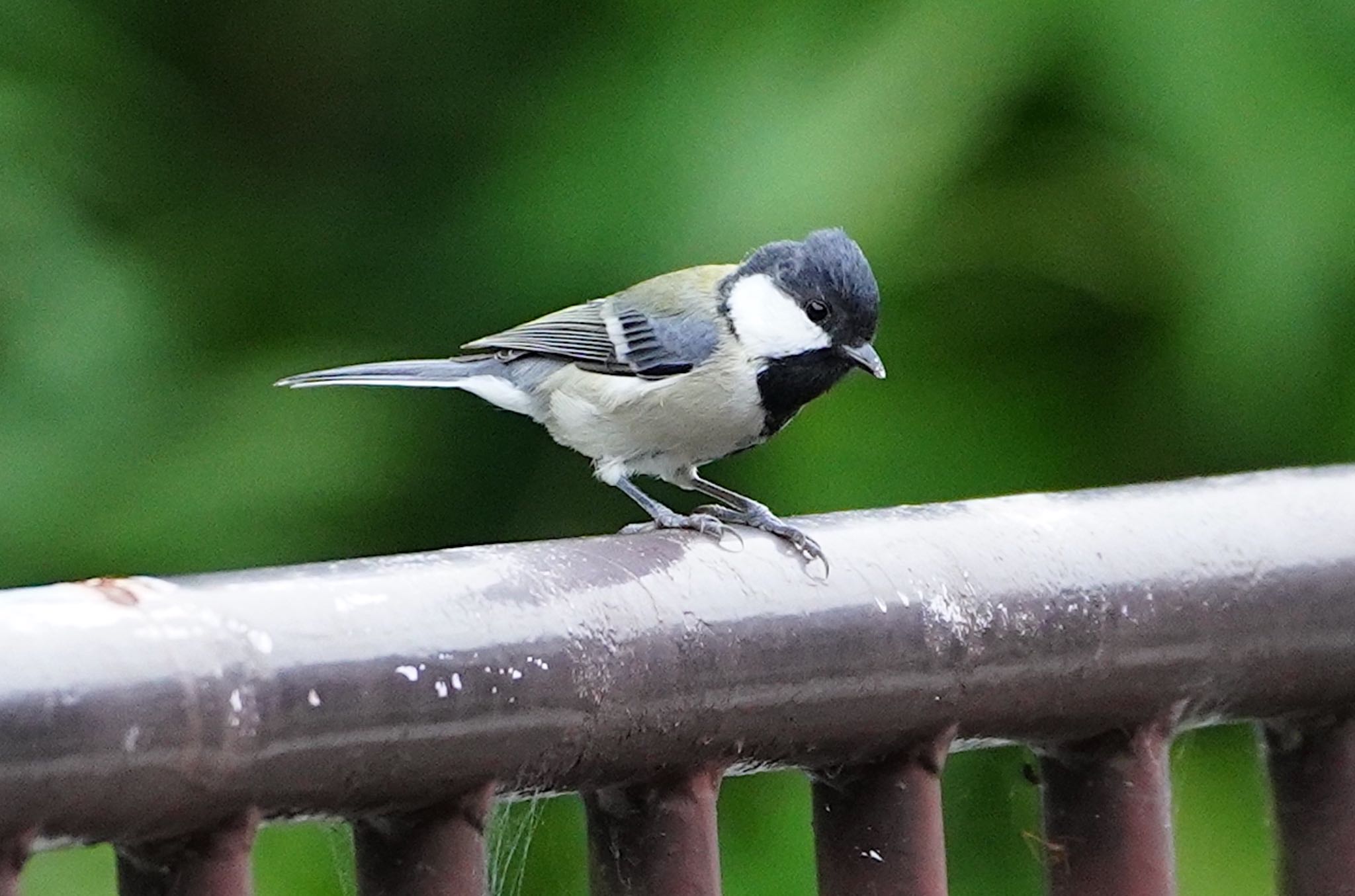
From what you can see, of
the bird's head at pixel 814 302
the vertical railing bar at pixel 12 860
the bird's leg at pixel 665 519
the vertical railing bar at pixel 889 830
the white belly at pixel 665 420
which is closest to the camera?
the vertical railing bar at pixel 12 860

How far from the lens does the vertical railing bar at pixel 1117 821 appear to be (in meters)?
1.23

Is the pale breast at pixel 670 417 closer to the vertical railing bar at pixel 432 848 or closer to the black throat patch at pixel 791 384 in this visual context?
the black throat patch at pixel 791 384

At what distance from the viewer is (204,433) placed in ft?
8.41

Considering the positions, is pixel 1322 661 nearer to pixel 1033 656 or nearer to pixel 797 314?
pixel 1033 656

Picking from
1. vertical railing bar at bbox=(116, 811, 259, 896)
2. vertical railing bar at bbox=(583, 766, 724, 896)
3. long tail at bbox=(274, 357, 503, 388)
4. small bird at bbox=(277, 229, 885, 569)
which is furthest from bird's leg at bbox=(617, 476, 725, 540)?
vertical railing bar at bbox=(116, 811, 259, 896)

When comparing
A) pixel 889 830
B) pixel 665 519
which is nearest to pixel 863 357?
pixel 665 519

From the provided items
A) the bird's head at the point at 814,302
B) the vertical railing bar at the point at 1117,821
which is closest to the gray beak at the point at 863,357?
the bird's head at the point at 814,302

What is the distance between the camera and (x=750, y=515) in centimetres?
178

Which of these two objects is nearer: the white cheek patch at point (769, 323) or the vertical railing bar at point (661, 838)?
the vertical railing bar at point (661, 838)

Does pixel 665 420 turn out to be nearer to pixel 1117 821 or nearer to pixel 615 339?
pixel 615 339

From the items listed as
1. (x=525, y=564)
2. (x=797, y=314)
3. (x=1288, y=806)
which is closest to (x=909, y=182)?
(x=797, y=314)

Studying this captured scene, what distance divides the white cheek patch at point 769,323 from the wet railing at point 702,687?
42.5 inches

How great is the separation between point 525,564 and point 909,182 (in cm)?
153

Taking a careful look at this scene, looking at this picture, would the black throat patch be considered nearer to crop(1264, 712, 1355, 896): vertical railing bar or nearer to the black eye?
the black eye
